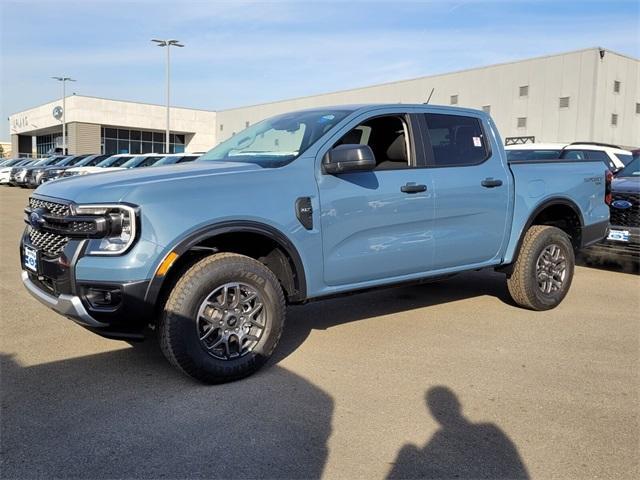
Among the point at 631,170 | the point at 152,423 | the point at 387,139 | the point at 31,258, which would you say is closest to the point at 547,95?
the point at 631,170

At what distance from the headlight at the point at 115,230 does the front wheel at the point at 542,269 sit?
3780mm

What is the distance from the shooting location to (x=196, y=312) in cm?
382

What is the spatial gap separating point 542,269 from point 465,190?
1.45m

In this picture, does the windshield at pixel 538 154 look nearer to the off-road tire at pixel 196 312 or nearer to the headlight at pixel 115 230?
the off-road tire at pixel 196 312

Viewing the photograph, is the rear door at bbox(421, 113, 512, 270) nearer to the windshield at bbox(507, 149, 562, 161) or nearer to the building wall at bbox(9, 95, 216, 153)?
the windshield at bbox(507, 149, 562, 161)

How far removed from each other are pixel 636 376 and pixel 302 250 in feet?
8.42

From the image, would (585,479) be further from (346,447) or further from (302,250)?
(302,250)

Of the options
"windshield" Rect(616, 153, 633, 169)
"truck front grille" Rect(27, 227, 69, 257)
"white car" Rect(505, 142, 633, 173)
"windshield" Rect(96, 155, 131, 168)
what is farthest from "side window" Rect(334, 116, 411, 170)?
"windshield" Rect(96, 155, 131, 168)

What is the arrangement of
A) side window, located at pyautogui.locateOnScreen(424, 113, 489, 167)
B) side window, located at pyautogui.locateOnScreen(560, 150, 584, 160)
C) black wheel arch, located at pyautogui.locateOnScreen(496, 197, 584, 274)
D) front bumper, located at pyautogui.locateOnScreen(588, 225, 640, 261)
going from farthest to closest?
side window, located at pyautogui.locateOnScreen(560, 150, 584, 160) → front bumper, located at pyautogui.locateOnScreen(588, 225, 640, 261) → black wheel arch, located at pyautogui.locateOnScreen(496, 197, 584, 274) → side window, located at pyautogui.locateOnScreen(424, 113, 489, 167)

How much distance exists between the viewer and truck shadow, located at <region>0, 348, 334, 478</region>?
117 inches

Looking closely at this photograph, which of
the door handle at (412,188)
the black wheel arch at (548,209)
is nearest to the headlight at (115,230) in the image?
the door handle at (412,188)

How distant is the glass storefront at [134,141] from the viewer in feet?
180

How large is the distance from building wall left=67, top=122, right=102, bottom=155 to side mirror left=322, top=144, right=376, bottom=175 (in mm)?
52437

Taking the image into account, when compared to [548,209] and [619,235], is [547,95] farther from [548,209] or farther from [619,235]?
[548,209]
